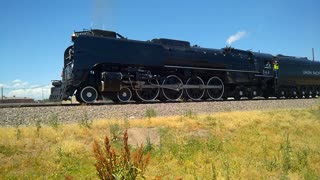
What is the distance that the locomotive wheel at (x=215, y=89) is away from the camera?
2161cm

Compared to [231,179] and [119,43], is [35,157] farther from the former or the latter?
[119,43]

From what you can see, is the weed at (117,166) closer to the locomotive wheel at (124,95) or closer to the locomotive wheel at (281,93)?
the locomotive wheel at (124,95)

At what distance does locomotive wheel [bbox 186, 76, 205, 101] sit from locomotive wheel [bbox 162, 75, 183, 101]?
0.80 meters

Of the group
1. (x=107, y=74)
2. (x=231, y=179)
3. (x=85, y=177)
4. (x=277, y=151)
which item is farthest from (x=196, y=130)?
(x=107, y=74)

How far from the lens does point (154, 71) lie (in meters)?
19.6

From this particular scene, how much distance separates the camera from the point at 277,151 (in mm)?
9695

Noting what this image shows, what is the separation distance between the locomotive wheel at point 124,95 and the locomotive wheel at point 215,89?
574 cm

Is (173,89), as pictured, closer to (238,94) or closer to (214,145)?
(238,94)

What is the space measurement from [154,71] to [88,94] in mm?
4388

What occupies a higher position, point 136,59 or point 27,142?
point 136,59

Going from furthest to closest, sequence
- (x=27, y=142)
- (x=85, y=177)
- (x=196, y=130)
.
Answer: (x=196, y=130) < (x=27, y=142) < (x=85, y=177)

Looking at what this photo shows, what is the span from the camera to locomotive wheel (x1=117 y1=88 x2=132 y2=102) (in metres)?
17.5

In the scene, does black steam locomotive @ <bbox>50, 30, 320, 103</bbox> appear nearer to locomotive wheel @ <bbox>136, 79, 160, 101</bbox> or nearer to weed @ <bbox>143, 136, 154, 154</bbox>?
locomotive wheel @ <bbox>136, 79, 160, 101</bbox>

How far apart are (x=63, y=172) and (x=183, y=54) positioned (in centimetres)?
1441
